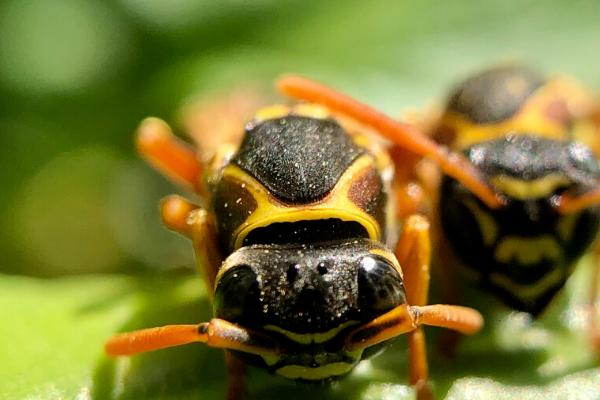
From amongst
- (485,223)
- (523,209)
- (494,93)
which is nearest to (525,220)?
(523,209)

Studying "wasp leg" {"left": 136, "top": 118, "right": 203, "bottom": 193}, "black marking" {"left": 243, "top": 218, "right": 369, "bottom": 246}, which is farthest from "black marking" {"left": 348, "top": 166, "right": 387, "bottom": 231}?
"wasp leg" {"left": 136, "top": 118, "right": 203, "bottom": 193}

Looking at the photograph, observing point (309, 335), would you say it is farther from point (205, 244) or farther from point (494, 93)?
point (494, 93)

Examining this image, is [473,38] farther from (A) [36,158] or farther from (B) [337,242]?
(B) [337,242]

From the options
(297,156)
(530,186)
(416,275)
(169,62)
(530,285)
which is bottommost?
(530,285)

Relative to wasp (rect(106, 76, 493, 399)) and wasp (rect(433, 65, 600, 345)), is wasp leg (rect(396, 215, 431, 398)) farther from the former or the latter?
wasp (rect(433, 65, 600, 345))

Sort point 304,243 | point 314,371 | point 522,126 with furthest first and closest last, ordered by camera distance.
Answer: point 522,126
point 304,243
point 314,371

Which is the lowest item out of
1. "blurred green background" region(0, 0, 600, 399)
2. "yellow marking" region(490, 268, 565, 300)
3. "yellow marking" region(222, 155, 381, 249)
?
"yellow marking" region(490, 268, 565, 300)

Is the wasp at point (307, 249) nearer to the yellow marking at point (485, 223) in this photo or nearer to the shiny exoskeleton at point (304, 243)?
the shiny exoskeleton at point (304, 243)
